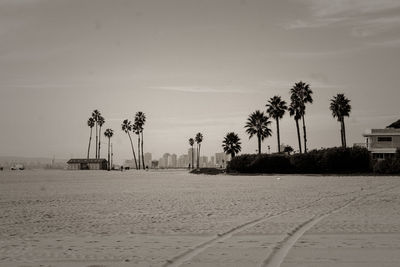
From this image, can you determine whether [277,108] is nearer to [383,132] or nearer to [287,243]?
[383,132]

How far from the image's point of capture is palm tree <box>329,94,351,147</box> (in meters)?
90.2

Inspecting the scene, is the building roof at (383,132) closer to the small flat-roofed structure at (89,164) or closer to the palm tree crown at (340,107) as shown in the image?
the palm tree crown at (340,107)

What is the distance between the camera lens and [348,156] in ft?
213

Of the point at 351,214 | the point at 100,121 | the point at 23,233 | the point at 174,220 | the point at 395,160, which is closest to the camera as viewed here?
the point at 23,233

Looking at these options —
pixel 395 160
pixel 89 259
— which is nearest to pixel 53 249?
pixel 89 259

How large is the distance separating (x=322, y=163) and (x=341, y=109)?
87.0 feet

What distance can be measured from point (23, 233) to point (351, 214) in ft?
31.4

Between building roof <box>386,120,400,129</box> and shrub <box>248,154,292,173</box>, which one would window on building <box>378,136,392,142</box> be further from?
building roof <box>386,120,400,129</box>

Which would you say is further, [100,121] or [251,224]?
[100,121]

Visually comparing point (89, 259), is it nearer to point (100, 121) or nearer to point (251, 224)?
point (251, 224)

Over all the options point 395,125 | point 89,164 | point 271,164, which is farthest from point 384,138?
point 89,164

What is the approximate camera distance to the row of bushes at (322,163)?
210ft

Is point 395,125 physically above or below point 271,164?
above

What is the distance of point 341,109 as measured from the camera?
296 ft
